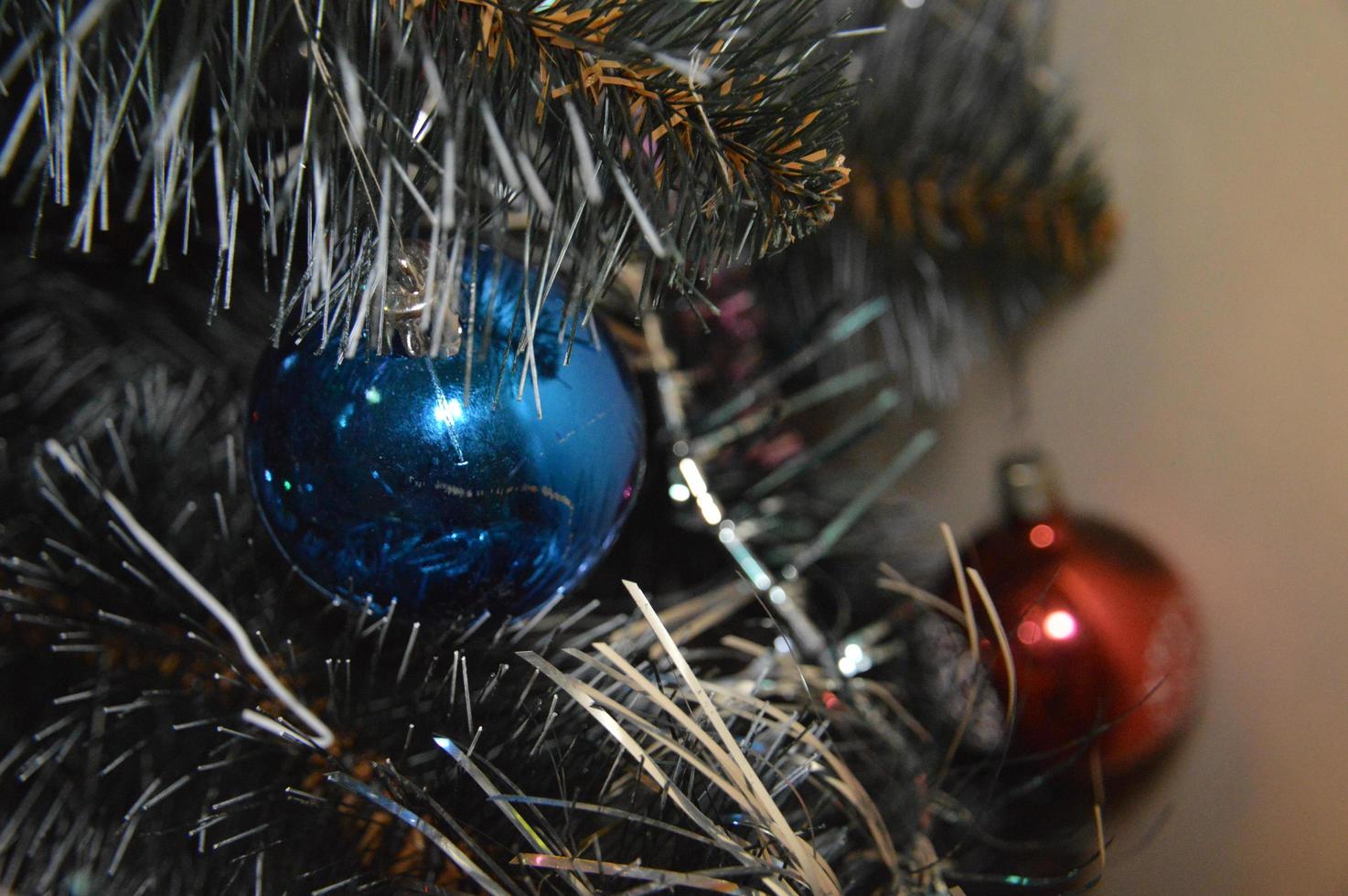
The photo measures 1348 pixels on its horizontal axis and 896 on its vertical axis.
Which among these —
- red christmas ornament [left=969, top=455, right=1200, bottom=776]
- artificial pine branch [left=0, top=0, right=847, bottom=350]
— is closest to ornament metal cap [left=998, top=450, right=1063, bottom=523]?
red christmas ornament [left=969, top=455, right=1200, bottom=776]

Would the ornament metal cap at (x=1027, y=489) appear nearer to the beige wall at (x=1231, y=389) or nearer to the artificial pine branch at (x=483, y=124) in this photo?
the beige wall at (x=1231, y=389)

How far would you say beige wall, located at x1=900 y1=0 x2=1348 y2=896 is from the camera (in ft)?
1.03

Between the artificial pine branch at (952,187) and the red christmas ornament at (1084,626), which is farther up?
the artificial pine branch at (952,187)

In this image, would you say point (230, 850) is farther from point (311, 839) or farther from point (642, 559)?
point (642, 559)

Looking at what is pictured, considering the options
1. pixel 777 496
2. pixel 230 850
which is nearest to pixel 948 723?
pixel 777 496

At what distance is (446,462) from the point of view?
0.73 ft

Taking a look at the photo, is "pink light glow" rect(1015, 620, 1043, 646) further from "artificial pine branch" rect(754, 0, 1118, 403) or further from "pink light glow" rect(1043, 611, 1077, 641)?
"artificial pine branch" rect(754, 0, 1118, 403)

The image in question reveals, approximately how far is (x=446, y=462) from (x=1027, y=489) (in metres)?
0.24

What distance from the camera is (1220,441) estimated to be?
0.38 meters

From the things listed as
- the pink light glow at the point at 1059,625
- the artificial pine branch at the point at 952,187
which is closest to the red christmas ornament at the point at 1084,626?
the pink light glow at the point at 1059,625

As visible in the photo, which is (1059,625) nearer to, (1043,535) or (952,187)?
(1043,535)

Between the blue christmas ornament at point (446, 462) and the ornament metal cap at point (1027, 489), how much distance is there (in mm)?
189

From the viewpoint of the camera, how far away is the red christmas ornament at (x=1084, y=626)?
0.33 metres

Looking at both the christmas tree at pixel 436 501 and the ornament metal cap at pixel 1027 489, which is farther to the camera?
the ornament metal cap at pixel 1027 489
